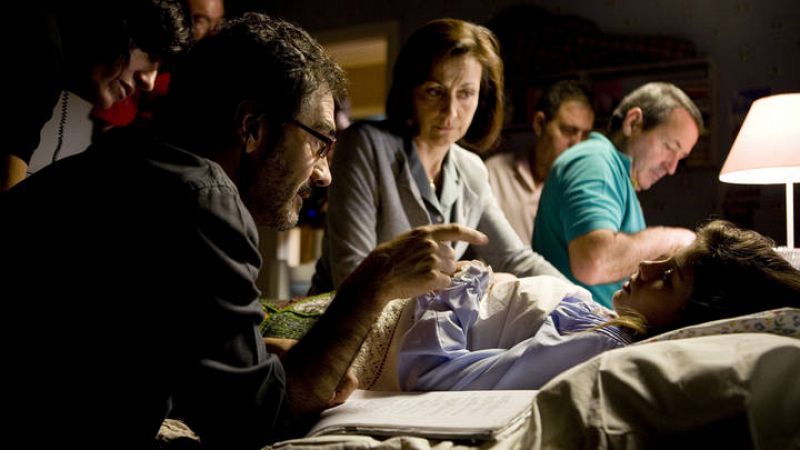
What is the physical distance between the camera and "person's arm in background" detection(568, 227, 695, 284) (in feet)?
5.79

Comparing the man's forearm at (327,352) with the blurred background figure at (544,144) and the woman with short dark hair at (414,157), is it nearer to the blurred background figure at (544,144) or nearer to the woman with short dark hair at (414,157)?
the woman with short dark hair at (414,157)

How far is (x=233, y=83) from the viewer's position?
1032mm

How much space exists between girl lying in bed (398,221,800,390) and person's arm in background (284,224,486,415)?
18 centimetres

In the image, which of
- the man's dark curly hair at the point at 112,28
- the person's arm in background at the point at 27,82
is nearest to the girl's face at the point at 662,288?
the man's dark curly hair at the point at 112,28

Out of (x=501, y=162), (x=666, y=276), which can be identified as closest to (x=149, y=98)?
(x=501, y=162)

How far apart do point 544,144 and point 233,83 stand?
2100 millimetres

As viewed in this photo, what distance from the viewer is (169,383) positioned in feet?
2.73

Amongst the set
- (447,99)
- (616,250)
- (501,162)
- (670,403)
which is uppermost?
(447,99)

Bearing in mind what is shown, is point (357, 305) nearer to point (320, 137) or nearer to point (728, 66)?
point (320, 137)

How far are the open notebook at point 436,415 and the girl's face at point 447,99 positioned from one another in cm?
93

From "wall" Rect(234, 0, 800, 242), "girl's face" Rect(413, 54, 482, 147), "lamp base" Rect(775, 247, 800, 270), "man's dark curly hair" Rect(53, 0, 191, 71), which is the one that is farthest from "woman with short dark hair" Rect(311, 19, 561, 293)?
"wall" Rect(234, 0, 800, 242)

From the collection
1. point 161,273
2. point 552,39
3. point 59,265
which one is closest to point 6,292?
point 59,265

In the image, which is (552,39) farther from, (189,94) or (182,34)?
(189,94)

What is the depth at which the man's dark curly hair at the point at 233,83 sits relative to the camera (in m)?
1.03
